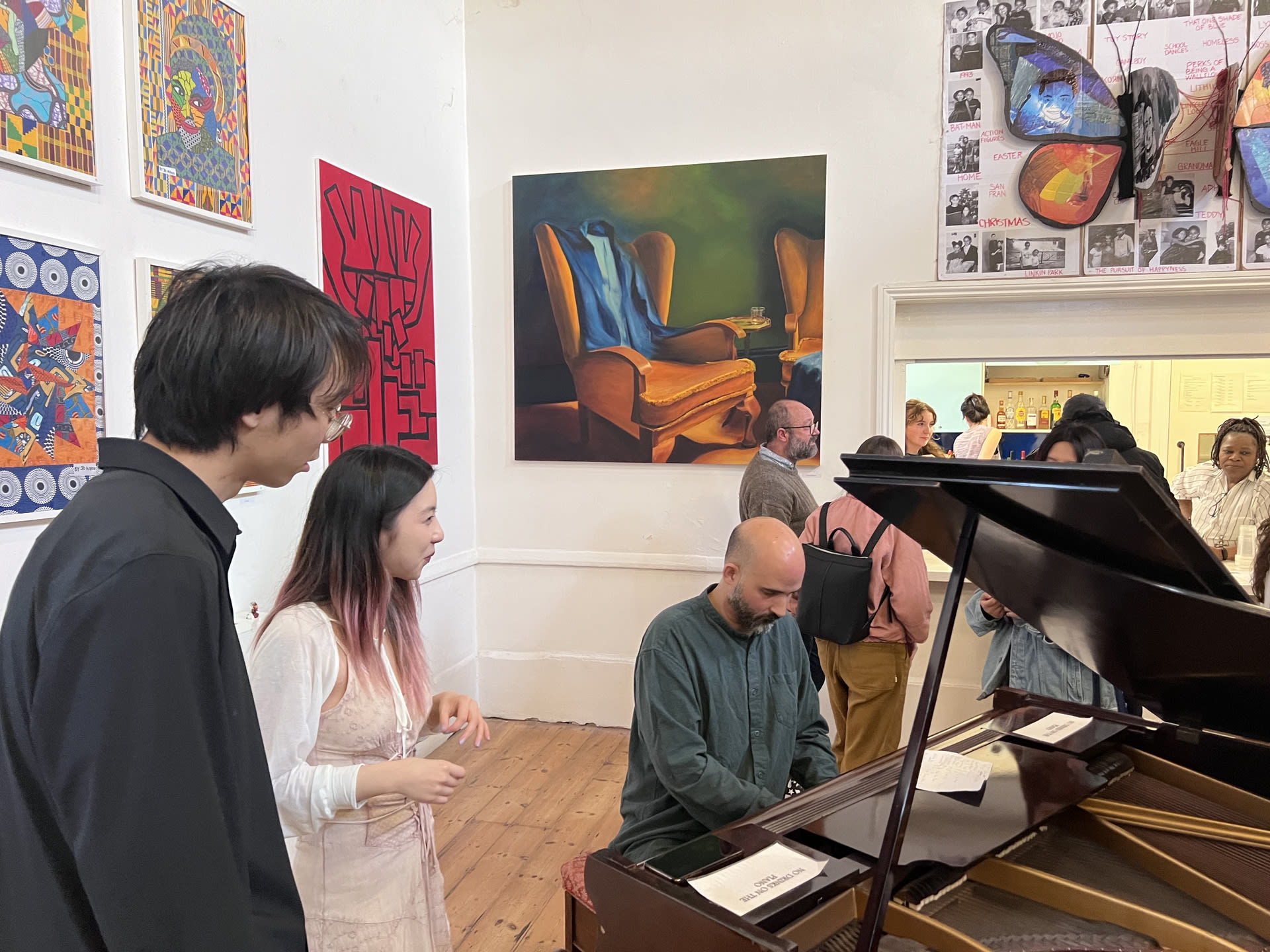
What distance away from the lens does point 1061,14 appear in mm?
3744

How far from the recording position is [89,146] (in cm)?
229

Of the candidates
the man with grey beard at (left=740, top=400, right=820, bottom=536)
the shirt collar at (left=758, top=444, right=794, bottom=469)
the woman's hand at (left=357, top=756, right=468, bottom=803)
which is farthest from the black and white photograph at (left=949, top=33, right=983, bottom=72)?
the woman's hand at (left=357, top=756, right=468, bottom=803)

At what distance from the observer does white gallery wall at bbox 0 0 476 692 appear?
2.34 metres

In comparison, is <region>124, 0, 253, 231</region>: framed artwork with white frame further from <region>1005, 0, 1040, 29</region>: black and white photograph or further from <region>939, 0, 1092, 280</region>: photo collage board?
<region>1005, 0, 1040, 29</region>: black and white photograph

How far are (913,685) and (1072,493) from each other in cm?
348

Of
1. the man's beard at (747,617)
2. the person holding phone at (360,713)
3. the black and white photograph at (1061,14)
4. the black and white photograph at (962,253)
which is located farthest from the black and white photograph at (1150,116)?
the person holding phone at (360,713)

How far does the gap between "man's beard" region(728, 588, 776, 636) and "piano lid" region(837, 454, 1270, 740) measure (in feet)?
2.05

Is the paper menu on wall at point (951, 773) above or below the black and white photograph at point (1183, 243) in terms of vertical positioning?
below

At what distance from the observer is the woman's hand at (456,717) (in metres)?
1.70

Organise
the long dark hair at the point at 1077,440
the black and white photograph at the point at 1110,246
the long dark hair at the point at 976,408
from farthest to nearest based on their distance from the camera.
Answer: the long dark hair at the point at 976,408
the black and white photograph at the point at 1110,246
the long dark hair at the point at 1077,440

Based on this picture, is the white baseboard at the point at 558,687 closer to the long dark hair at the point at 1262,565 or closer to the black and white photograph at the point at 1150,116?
the long dark hair at the point at 1262,565

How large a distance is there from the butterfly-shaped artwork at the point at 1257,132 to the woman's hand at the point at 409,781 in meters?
3.95

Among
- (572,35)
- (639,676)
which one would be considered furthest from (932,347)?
(639,676)

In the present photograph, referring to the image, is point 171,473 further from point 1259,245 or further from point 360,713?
point 1259,245
